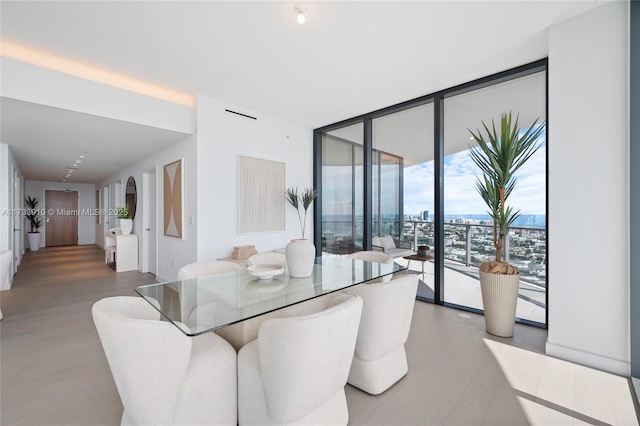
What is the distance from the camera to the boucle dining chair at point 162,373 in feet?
3.86

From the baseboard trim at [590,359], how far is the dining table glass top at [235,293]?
1540 mm

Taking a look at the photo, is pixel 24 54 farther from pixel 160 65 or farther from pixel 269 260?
pixel 269 260

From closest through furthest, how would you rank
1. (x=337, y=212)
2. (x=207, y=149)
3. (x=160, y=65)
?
(x=160, y=65), (x=207, y=149), (x=337, y=212)

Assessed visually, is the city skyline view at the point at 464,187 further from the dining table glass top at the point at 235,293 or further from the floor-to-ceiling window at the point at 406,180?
the dining table glass top at the point at 235,293

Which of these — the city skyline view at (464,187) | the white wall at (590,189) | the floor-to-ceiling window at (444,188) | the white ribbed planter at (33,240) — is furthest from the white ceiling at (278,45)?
the white ribbed planter at (33,240)

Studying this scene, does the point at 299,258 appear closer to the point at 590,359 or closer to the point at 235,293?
the point at 235,293

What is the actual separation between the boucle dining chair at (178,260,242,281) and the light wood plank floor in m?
0.89

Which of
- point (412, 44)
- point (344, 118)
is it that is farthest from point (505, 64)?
point (344, 118)

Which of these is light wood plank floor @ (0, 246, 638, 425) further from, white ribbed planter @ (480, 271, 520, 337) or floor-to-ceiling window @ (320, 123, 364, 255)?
floor-to-ceiling window @ (320, 123, 364, 255)

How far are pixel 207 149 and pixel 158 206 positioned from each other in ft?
6.79

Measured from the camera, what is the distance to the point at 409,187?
411 cm

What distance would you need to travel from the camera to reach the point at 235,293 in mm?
1796

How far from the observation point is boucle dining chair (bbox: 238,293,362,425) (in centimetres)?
117

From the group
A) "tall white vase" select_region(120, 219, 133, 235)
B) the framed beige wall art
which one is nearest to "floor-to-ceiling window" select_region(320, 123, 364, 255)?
the framed beige wall art
